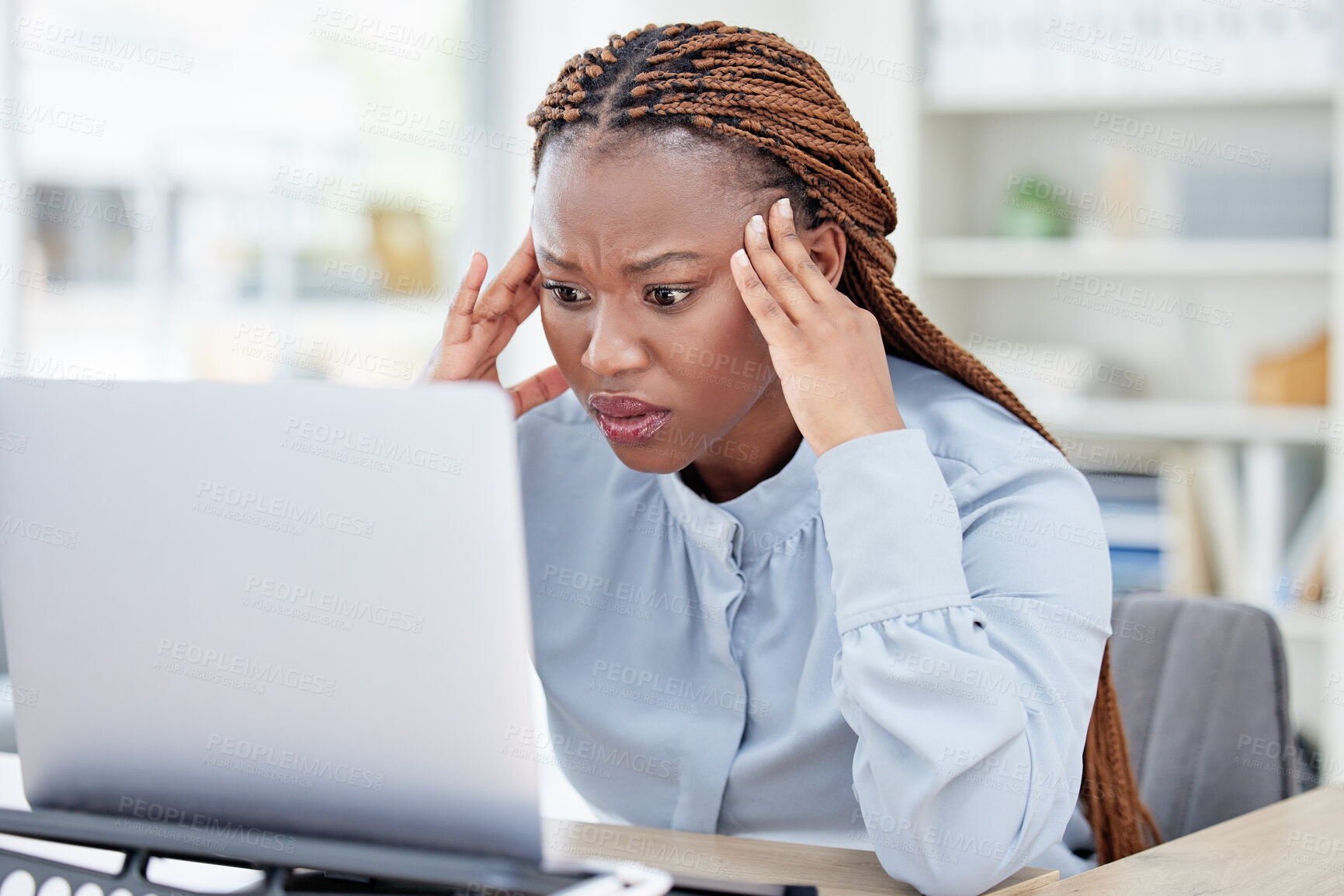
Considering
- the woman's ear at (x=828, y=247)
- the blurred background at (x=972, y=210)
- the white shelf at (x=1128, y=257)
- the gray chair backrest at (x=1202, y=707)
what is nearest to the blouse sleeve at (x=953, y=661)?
the woman's ear at (x=828, y=247)

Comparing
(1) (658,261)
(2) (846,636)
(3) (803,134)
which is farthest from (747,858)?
(3) (803,134)

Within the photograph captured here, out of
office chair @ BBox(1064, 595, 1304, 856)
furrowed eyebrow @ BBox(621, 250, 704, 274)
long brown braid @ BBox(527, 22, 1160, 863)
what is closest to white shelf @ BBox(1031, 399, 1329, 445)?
office chair @ BBox(1064, 595, 1304, 856)

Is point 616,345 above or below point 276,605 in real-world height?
above

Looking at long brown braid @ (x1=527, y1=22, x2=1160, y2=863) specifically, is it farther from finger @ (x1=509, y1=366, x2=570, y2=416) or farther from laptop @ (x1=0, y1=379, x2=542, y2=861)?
laptop @ (x1=0, y1=379, x2=542, y2=861)

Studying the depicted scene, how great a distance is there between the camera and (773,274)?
37.2 inches

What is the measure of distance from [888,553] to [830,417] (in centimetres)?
11

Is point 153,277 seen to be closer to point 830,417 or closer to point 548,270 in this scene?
point 548,270

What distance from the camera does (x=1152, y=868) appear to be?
82 cm

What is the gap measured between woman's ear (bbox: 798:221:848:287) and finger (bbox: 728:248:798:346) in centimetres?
9

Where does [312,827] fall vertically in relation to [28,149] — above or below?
below

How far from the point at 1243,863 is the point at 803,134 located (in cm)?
62

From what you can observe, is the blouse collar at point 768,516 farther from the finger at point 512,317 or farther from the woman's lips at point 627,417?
the finger at point 512,317

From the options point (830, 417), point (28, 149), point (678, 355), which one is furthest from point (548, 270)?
point (28, 149)

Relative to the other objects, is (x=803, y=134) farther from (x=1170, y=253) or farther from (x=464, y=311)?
(x=1170, y=253)
